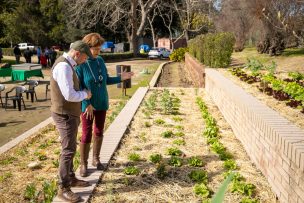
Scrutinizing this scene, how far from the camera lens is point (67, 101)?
3.78m

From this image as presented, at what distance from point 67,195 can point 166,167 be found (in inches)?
60.9

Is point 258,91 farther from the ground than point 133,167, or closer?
farther from the ground

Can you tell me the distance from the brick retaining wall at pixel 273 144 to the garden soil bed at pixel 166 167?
160mm

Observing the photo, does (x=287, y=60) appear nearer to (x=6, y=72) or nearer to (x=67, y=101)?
(x=6, y=72)

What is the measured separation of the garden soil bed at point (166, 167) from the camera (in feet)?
13.5

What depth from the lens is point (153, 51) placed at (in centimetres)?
4059

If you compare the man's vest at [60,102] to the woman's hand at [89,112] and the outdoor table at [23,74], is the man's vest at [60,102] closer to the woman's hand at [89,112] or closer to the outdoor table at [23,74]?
the woman's hand at [89,112]

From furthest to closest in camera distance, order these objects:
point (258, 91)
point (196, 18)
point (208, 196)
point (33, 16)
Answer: point (196, 18) < point (33, 16) < point (258, 91) < point (208, 196)

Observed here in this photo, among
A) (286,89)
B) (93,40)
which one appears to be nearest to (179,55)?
(286,89)

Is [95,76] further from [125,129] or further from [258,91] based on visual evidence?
[258,91]

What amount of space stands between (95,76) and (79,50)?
74 centimetres

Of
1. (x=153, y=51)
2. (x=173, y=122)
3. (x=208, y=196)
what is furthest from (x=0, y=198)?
(x=153, y=51)

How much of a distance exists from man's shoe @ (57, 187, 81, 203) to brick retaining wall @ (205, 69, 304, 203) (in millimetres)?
2103

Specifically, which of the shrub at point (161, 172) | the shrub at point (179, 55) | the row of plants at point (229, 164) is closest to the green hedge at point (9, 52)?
the shrub at point (179, 55)
